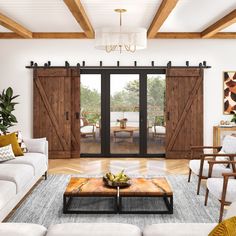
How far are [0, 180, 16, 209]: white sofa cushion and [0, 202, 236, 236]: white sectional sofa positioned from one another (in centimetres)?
122

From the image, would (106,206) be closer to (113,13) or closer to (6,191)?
(6,191)

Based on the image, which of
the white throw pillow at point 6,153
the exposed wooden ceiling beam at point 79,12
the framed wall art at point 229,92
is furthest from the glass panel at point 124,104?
the white throw pillow at point 6,153

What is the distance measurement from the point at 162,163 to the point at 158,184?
306cm

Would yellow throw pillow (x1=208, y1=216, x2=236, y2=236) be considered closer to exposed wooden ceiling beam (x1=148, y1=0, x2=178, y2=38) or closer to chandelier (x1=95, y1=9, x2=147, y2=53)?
exposed wooden ceiling beam (x1=148, y1=0, x2=178, y2=38)

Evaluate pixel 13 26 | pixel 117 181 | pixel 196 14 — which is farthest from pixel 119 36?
pixel 13 26

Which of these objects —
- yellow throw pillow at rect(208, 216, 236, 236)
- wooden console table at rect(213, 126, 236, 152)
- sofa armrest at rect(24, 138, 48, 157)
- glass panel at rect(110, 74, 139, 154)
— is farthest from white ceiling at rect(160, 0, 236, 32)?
yellow throw pillow at rect(208, 216, 236, 236)

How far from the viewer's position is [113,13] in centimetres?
598

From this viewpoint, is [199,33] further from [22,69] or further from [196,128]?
[22,69]

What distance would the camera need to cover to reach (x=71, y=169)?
23.1 ft

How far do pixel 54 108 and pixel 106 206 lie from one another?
4054 millimetres

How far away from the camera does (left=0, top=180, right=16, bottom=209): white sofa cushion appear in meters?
3.72

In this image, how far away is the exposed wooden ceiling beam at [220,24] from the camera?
599 centimetres

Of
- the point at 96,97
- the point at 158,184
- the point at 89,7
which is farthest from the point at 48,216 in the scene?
the point at 96,97

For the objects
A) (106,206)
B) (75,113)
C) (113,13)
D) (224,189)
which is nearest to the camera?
(224,189)
